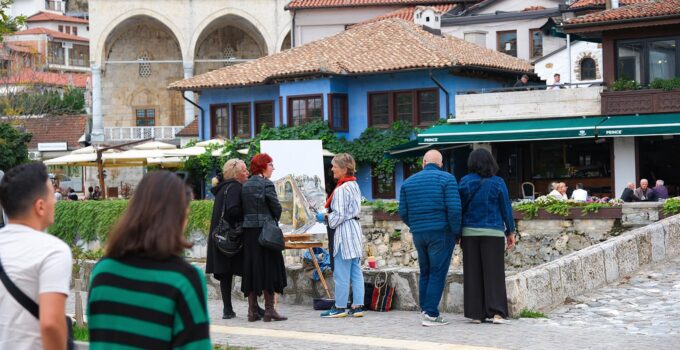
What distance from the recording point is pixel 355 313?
1232 cm

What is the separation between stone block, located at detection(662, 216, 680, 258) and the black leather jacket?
20.3 ft

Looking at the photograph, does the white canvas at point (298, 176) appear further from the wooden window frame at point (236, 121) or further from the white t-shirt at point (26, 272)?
the wooden window frame at point (236, 121)

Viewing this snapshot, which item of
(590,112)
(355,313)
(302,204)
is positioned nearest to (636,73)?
(590,112)

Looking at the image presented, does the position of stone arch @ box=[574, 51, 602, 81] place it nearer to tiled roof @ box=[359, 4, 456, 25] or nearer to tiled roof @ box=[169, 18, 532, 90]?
tiled roof @ box=[169, 18, 532, 90]

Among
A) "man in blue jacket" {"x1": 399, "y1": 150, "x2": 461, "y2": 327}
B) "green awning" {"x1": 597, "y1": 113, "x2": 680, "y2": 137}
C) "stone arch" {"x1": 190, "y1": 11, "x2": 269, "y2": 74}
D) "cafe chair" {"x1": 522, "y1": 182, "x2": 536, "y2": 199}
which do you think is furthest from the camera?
"stone arch" {"x1": 190, "y1": 11, "x2": 269, "y2": 74}

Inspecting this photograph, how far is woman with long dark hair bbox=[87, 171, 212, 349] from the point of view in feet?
15.6

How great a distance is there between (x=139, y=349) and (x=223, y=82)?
4022 centimetres

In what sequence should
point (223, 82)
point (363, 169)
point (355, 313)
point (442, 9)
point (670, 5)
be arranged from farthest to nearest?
point (442, 9)
point (223, 82)
point (363, 169)
point (670, 5)
point (355, 313)

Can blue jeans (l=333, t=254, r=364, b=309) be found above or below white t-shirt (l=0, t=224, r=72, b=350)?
below

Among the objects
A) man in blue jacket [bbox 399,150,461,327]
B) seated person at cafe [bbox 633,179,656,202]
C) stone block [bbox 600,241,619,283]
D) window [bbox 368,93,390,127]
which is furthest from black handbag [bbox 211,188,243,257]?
window [bbox 368,93,390,127]

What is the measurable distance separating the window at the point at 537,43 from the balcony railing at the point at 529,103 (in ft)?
42.7

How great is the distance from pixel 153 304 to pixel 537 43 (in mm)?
45355

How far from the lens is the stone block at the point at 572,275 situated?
12477 millimetres

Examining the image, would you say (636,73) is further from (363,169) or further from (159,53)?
(159,53)
